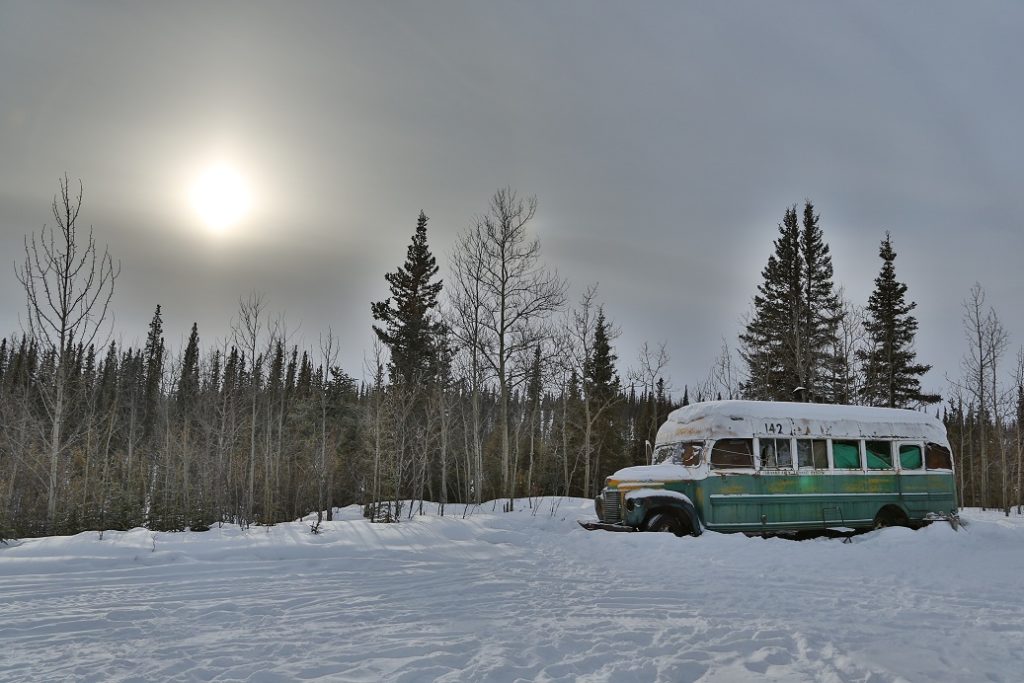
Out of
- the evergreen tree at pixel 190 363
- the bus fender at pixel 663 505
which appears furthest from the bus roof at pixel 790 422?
the evergreen tree at pixel 190 363

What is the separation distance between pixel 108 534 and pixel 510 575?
8156mm

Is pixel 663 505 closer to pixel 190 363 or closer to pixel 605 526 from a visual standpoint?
pixel 605 526

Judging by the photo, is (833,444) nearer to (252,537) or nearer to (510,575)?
(510,575)

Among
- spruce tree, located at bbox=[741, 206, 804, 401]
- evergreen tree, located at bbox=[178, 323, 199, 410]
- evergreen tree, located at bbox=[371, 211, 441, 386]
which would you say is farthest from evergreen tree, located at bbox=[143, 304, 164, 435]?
spruce tree, located at bbox=[741, 206, 804, 401]

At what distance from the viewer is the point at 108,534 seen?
11719 millimetres

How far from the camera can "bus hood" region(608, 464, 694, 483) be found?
45.6 ft

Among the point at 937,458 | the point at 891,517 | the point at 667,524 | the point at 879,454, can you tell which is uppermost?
the point at 879,454

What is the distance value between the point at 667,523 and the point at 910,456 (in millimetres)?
7233

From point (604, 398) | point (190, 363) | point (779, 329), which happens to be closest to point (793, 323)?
point (779, 329)

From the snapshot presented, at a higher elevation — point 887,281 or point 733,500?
point 887,281

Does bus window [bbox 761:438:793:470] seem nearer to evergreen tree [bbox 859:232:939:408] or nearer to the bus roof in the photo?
the bus roof

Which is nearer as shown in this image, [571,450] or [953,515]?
[953,515]

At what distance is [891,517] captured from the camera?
49.6 ft

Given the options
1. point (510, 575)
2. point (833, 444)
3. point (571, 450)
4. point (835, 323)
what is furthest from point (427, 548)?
point (835, 323)
